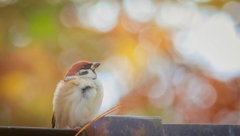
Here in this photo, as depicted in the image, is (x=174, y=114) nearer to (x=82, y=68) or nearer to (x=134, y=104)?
(x=134, y=104)

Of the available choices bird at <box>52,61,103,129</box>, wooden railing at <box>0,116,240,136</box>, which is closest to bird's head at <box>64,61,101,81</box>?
bird at <box>52,61,103,129</box>

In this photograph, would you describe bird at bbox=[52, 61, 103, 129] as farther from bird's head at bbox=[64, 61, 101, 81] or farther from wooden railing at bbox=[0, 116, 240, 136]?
wooden railing at bbox=[0, 116, 240, 136]

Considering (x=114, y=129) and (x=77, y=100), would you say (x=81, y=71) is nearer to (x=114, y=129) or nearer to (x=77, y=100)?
(x=77, y=100)

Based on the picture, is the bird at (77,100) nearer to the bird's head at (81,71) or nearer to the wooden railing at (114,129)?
the bird's head at (81,71)

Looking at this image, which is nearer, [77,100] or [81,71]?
[77,100]

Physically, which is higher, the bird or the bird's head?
the bird's head

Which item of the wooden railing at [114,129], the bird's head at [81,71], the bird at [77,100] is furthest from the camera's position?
the bird's head at [81,71]

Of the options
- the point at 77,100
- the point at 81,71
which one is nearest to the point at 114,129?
the point at 77,100

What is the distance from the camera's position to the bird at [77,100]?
7.45ft

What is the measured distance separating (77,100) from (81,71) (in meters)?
0.34

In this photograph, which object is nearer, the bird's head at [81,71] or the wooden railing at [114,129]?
the wooden railing at [114,129]

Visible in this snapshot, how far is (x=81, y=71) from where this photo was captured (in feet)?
8.21

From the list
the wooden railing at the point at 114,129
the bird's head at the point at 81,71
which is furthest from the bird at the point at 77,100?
the wooden railing at the point at 114,129

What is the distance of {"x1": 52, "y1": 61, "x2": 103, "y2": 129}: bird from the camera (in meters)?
2.27
